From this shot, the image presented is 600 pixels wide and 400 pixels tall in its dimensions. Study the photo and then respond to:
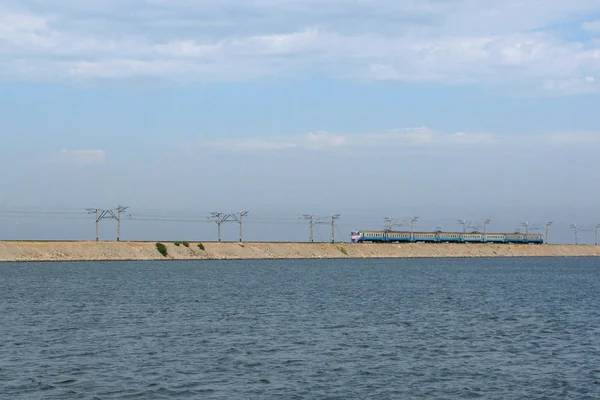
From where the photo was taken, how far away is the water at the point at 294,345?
108 feet

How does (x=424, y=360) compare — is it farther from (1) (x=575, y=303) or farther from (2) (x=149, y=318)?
(1) (x=575, y=303)

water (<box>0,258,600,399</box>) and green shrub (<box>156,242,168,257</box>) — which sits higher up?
green shrub (<box>156,242,168,257</box>)

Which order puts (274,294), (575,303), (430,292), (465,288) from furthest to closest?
(465,288) → (430,292) → (274,294) → (575,303)

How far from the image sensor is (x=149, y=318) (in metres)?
56.1

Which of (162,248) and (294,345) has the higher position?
(162,248)

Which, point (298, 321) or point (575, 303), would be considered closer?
point (298, 321)

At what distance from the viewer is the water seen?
3291 cm

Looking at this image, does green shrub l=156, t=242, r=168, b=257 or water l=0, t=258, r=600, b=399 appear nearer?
water l=0, t=258, r=600, b=399

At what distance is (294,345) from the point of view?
144 feet

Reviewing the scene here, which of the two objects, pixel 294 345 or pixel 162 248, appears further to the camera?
pixel 162 248

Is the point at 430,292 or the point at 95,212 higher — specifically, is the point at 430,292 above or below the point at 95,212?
below

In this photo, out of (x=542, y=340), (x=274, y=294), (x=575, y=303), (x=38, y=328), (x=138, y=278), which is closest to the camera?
(x=542, y=340)

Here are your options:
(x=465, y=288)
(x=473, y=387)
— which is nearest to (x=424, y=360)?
(x=473, y=387)

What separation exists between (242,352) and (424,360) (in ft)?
30.5
